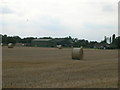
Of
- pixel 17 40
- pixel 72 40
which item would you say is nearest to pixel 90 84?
pixel 17 40

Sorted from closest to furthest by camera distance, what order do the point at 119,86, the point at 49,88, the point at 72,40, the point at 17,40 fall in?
1. the point at 49,88
2. the point at 119,86
3. the point at 17,40
4. the point at 72,40

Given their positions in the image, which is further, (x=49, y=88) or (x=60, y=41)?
(x=60, y=41)

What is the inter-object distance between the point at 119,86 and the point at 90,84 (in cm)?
97

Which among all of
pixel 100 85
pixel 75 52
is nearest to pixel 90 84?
pixel 100 85

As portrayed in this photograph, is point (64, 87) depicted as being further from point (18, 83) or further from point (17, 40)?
point (17, 40)

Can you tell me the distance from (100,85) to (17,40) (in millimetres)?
116055

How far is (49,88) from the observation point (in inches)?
350

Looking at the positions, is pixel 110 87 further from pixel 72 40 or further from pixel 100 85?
pixel 72 40

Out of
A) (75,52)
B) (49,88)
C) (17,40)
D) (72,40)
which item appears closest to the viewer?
(49,88)

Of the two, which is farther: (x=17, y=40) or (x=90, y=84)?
(x=17, y=40)

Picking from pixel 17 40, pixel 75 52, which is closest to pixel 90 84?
pixel 75 52

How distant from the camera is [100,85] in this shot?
967 centimetres

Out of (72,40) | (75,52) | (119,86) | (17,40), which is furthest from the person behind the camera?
(72,40)

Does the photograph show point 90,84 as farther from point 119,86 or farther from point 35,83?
Result: point 35,83
